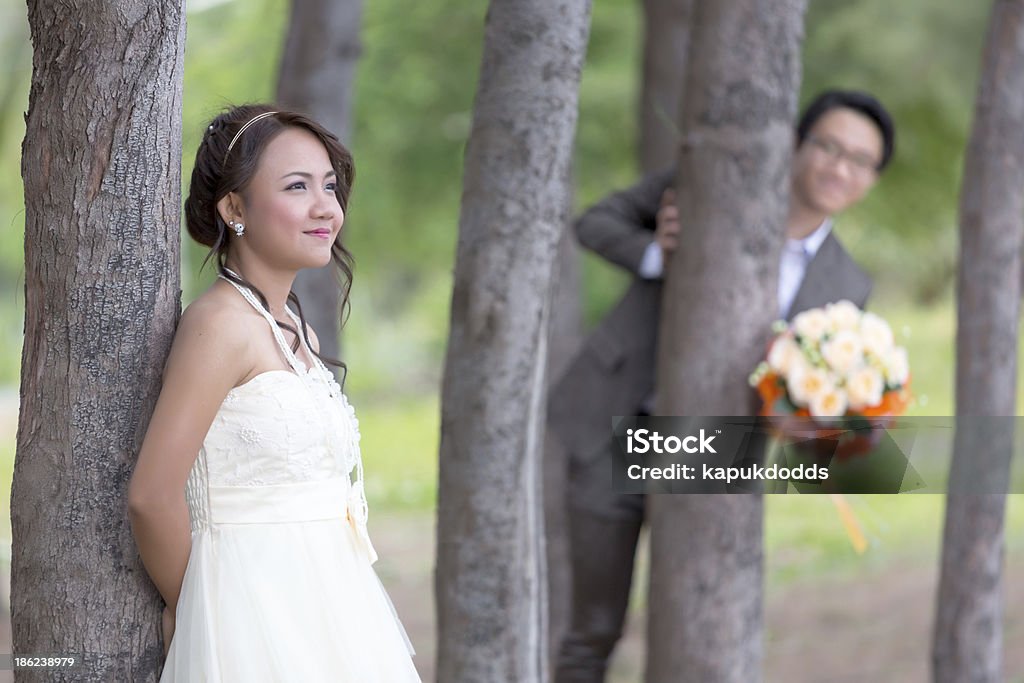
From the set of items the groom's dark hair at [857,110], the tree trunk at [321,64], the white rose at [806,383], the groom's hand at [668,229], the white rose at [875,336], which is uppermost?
the tree trunk at [321,64]

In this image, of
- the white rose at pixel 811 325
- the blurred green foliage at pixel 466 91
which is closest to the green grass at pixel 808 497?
the white rose at pixel 811 325

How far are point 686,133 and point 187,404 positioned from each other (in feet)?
7.27

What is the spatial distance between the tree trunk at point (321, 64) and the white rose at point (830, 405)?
123 inches

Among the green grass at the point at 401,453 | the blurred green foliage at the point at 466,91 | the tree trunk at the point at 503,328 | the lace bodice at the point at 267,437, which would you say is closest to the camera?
the lace bodice at the point at 267,437

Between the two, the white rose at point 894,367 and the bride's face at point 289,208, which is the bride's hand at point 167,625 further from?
the white rose at point 894,367

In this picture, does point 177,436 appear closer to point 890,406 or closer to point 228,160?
point 228,160

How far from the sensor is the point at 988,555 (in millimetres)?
5164

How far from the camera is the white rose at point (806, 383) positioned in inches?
144

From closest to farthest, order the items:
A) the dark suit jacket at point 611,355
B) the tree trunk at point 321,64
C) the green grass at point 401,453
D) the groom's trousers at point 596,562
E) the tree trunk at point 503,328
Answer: the tree trunk at point 503,328, the dark suit jacket at point 611,355, the groom's trousers at point 596,562, the tree trunk at point 321,64, the green grass at point 401,453

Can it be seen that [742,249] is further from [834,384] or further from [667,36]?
[667,36]

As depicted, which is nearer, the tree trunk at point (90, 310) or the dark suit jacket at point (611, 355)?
the tree trunk at point (90, 310)

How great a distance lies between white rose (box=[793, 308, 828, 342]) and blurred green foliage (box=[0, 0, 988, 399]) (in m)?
4.94

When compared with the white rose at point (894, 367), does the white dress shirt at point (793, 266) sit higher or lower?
higher

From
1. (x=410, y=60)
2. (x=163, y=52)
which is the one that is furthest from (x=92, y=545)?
(x=410, y=60)
